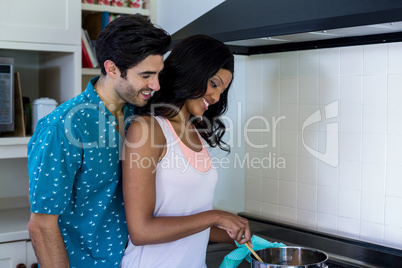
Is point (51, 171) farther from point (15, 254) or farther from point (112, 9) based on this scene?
point (112, 9)

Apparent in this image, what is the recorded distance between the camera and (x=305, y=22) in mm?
1272

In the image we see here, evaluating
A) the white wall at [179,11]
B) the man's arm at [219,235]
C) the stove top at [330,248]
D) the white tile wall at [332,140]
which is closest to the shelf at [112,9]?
the white wall at [179,11]

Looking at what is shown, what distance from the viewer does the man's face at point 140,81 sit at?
121cm

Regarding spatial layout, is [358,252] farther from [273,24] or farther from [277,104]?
[273,24]

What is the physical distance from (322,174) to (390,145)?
1.00 ft

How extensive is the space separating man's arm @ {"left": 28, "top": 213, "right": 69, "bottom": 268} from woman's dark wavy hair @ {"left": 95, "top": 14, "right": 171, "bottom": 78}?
1.28 ft

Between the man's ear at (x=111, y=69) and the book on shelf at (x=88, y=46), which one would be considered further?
the book on shelf at (x=88, y=46)

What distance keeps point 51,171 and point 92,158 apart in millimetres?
108

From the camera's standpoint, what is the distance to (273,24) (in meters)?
1.36

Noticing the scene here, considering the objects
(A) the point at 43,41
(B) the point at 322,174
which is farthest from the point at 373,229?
(A) the point at 43,41

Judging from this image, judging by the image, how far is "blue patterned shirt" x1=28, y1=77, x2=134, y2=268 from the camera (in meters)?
1.12

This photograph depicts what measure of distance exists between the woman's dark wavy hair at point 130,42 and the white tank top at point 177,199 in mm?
170

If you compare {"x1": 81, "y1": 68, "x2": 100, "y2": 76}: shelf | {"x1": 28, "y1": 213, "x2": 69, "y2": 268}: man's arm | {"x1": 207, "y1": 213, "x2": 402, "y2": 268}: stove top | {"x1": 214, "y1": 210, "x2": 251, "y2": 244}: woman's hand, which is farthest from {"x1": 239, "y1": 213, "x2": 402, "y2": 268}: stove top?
{"x1": 81, "y1": 68, "x2": 100, "y2": 76}: shelf

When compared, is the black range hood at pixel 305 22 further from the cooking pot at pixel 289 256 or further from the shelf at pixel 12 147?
the shelf at pixel 12 147
